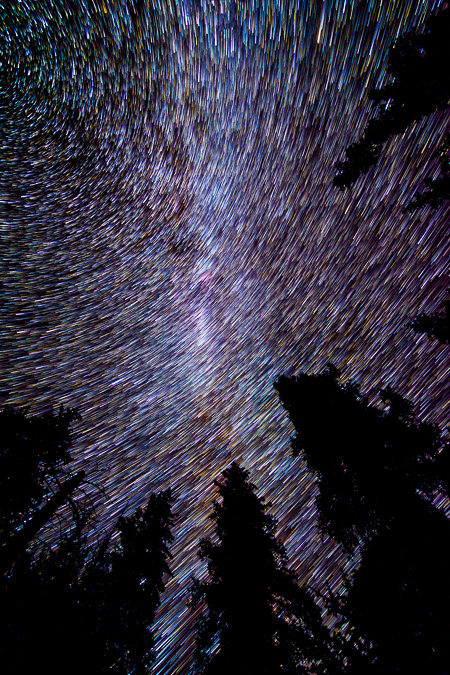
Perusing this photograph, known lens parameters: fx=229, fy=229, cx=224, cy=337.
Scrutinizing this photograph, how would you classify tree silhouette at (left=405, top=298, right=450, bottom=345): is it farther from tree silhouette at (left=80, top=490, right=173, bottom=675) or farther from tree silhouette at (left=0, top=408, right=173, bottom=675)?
tree silhouette at (left=80, top=490, right=173, bottom=675)

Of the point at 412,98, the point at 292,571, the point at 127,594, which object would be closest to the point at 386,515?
the point at 292,571

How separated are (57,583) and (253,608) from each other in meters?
4.44

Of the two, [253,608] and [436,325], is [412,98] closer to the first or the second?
[436,325]

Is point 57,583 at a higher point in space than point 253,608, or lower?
higher

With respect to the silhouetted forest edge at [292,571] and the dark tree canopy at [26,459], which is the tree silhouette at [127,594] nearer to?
the silhouetted forest edge at [292,571]

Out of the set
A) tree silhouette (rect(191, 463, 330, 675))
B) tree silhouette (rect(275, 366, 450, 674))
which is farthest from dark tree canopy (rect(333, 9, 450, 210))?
tree silhouette (rect(191, 463, 330, 675))

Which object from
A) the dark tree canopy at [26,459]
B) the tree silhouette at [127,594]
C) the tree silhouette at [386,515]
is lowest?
the tree silhouette at [386,515]

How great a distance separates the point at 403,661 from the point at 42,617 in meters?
6.83

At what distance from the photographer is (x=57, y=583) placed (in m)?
4.99

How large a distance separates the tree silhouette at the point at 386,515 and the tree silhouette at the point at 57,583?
5.32 metres

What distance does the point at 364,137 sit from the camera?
416 centimetres

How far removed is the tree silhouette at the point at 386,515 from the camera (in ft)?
13.7

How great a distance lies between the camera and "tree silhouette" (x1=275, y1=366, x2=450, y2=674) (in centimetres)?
417

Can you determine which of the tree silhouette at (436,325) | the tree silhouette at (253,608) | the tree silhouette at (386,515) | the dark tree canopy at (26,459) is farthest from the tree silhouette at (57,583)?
the tree silhouette at (436,325)
